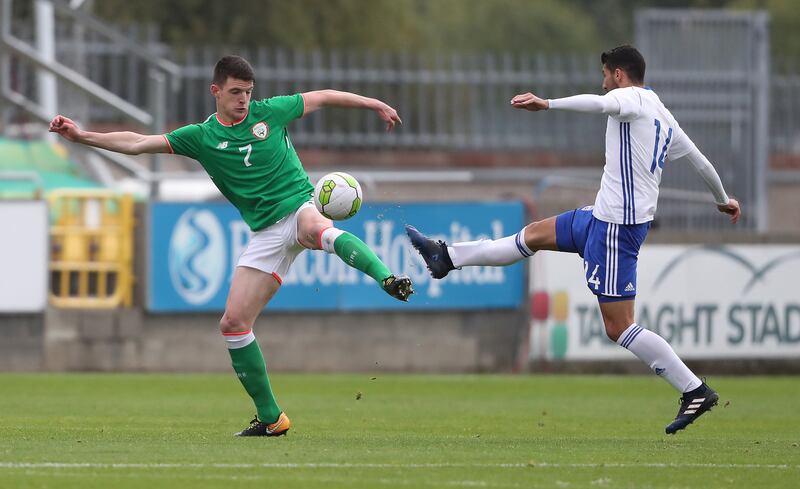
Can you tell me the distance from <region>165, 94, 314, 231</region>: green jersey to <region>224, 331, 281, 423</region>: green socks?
0.75 metres

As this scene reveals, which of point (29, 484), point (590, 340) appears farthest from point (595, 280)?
point (590, 340)

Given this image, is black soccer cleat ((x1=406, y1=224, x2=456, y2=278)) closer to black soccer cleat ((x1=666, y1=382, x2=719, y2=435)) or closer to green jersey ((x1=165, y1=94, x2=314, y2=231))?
green jersey ((x1=165, y1=94, x2=314, y2=231))

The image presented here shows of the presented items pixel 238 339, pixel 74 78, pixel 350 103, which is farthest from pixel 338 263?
pixel 238 339

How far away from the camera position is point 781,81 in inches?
1038

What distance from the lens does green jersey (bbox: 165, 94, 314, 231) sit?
10.1m

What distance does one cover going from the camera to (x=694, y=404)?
1008 cm

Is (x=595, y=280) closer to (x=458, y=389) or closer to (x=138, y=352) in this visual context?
(x=458, y=389)

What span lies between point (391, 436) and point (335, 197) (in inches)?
65.5

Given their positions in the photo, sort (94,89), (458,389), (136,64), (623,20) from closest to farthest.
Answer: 1. (458,389)
2. (94,89)
3. (136,64)
4. (623,20)

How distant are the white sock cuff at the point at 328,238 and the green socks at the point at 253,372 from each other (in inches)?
30.7

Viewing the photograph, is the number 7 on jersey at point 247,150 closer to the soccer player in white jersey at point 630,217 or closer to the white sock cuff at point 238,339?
the white sock cuff at point 238,339

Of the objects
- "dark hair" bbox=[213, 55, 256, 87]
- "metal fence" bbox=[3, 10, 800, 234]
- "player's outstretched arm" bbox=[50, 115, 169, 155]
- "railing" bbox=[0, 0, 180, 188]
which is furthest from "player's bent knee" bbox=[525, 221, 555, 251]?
"metal fence" bbox=[3, 10, 800, 234]

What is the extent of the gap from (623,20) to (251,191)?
68.5 metres

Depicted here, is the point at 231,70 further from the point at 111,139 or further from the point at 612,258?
the point at 612,258
